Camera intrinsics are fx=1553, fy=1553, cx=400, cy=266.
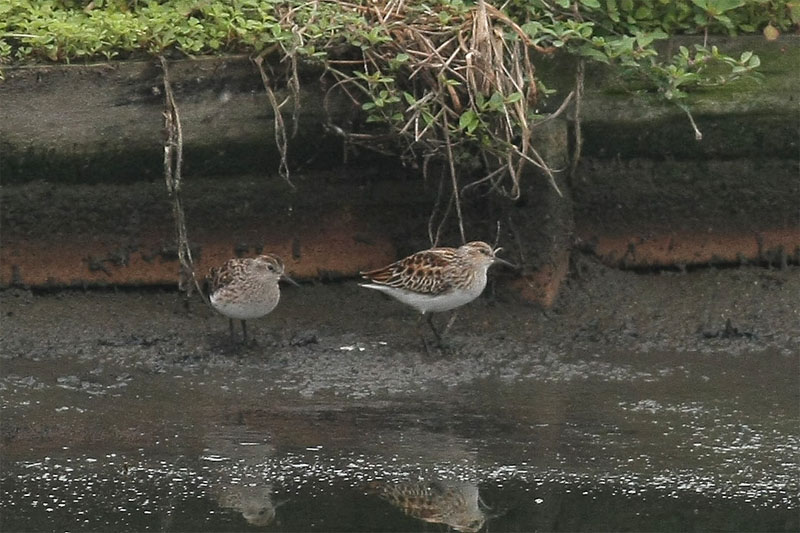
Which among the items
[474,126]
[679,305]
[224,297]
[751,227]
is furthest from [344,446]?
[751,227]

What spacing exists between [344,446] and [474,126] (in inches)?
81.7

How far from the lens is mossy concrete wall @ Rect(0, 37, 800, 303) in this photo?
860 cm

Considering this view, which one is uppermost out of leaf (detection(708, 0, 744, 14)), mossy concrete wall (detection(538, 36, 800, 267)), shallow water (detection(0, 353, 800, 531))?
leaf (detection(708, 0, 744, 14))

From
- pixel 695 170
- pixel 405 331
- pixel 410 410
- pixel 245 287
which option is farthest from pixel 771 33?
pixel 245 287

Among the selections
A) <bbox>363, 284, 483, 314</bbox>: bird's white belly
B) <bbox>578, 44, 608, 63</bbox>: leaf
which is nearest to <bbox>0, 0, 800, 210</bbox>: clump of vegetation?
<bbox>578, 44, 608, 63</bbox>: leaf

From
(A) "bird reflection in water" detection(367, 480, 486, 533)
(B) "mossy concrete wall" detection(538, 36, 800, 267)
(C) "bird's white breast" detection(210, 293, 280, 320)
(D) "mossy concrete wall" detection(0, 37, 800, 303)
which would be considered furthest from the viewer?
(B) "mossy concrete wall" detection(538, 36, 800, 267)

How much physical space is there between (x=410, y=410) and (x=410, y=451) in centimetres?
59

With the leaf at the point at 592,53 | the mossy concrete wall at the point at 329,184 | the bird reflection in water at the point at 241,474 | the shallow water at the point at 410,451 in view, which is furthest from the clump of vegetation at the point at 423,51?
the bird reflection in water at the point at 241,474

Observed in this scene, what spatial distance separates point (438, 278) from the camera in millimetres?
8422

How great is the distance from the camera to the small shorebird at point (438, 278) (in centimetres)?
844

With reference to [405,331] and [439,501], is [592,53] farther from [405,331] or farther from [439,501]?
[439,501]

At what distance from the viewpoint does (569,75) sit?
8.90 m

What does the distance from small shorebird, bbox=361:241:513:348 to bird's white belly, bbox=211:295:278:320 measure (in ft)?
1.83

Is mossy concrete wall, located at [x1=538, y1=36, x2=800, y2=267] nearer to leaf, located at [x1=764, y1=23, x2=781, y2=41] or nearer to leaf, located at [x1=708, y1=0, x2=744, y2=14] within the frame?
leaf, located at [x1=764, y1=23, x2=781, y2=41]
